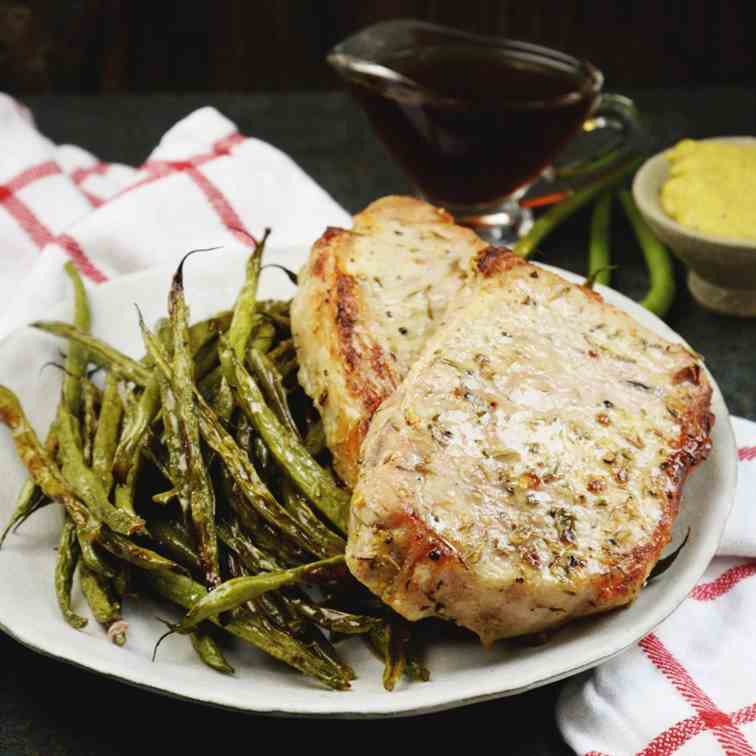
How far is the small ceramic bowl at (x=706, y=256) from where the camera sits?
4.10m

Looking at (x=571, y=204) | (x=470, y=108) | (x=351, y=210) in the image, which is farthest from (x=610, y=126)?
(x=351, y=210)

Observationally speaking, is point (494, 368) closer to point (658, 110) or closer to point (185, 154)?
point (185, 154)

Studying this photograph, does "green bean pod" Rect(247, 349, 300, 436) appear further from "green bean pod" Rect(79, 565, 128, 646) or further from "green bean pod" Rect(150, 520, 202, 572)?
"green bean pod" Rect(79, 565, 128, 646)

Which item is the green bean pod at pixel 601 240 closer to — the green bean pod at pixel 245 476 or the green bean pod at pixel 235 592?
the green bean pod at pixel 245 476

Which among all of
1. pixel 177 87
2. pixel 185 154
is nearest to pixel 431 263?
pixel 185 154

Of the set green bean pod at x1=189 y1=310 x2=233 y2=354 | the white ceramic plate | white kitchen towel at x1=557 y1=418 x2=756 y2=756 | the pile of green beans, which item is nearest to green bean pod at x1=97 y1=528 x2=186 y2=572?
the pile of green beans

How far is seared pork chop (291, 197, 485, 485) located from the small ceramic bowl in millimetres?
1231

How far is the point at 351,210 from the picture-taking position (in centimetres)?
523

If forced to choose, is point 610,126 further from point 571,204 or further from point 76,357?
point 76,357

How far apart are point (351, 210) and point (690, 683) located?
3.06m

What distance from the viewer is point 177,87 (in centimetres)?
811

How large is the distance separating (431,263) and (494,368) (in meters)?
0.57

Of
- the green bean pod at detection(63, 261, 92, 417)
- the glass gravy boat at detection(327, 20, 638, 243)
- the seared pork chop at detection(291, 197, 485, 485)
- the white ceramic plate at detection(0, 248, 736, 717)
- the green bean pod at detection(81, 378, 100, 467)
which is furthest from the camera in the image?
the glass gravy boat at detection(327, 20, 638, 243)

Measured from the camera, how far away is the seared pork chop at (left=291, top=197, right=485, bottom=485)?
2.81 meters
